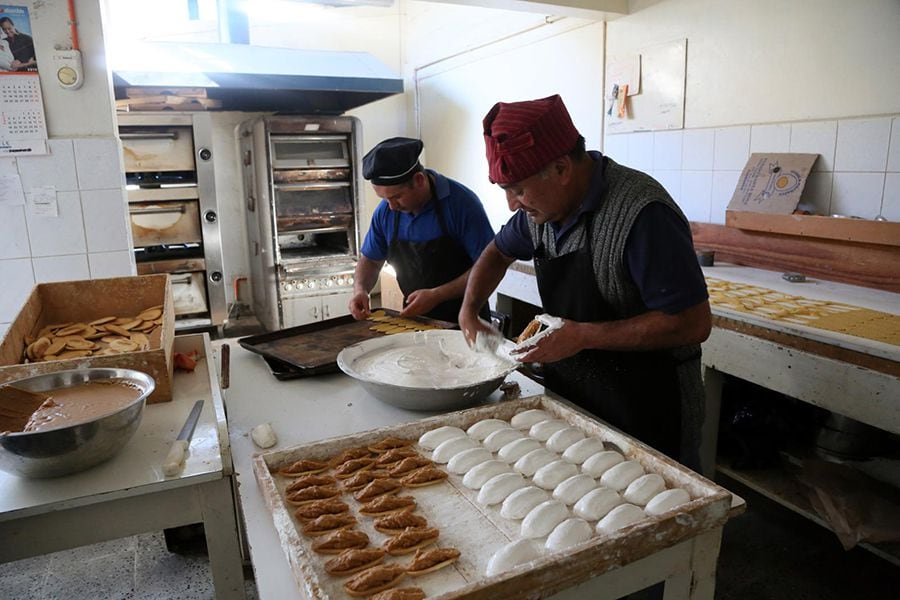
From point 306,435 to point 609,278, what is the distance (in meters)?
0.90

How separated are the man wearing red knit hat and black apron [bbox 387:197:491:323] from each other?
0.98m

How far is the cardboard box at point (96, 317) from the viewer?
65.7 inches

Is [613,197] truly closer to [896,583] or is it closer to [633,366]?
[633,366]

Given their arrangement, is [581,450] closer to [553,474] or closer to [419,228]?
[553,474]

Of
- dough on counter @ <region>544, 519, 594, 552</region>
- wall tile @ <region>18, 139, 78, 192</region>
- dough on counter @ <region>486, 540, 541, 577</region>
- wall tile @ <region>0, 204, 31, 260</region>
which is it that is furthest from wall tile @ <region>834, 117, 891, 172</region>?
wall tile @ <region>0, 204, 31, 260</region>

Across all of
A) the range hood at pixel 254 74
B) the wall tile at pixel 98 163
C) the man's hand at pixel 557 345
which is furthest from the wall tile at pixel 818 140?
the wall tile at pixel 98 163

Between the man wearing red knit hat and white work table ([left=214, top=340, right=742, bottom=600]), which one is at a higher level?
the man wearing red knit hat

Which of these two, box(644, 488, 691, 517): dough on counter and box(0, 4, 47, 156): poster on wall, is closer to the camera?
box(644, 488, 691, 517): dough on counter

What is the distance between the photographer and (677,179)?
144 inches

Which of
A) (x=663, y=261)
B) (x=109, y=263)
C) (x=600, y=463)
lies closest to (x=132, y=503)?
(x=600, y=463)

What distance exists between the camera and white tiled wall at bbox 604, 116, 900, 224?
105 inches

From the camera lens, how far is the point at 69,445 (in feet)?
4.26

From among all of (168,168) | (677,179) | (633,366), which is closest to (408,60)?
(168,168)

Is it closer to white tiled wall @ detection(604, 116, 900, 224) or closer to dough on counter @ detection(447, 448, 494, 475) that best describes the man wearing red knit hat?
dough on counter @ detection(447, 448, 494, 475)
